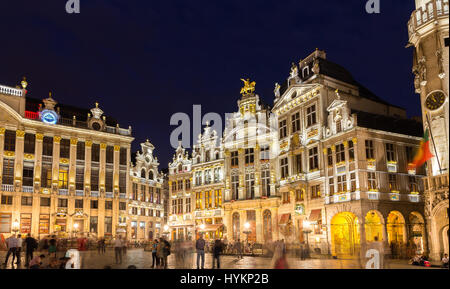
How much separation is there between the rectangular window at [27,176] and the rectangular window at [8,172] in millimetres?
1235

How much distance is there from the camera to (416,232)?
34.8 metres

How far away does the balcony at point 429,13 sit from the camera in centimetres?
2745

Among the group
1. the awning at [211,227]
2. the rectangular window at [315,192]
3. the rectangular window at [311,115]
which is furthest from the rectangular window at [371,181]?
the awning at [211,227]

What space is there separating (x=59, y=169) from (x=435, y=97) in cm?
4049

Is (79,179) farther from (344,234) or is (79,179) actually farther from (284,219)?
(344,234)

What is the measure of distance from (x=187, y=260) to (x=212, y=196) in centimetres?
2915

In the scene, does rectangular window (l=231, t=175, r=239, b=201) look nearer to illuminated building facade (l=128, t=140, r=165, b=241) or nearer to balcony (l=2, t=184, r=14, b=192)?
illuminated building facade (l=128, t=140, r=165, b=241)

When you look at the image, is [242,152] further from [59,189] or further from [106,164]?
[59,189]

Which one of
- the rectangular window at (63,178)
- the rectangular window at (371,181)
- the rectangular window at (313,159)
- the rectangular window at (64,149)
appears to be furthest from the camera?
the rectangular window at (64,149)

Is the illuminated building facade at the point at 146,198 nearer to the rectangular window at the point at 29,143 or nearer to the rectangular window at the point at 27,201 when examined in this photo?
the rectangular window at the point at 27,201

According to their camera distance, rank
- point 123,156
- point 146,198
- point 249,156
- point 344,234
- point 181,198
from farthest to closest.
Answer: point 146,198, point 181,198, point 123,156, point 249,156, point 344,234

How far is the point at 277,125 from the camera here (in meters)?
45.5

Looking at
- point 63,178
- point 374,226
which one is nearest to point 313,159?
point 374,226
